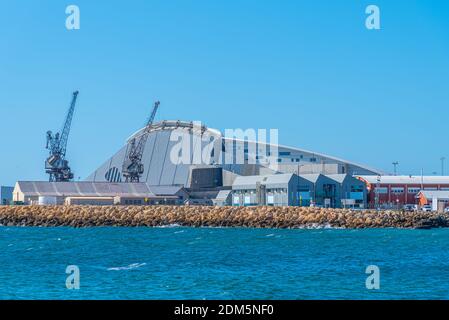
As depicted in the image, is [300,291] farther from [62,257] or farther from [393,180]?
[393,180]

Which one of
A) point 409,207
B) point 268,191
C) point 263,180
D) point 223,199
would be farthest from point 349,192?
point 223,199

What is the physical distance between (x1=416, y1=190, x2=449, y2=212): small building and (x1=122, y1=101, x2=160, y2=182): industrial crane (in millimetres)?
44443

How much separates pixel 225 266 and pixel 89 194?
78432mm

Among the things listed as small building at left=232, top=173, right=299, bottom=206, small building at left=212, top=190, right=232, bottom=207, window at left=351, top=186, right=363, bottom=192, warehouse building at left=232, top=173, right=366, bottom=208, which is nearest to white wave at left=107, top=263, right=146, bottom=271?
warehouse building at left=232, top=173, right=366, bottom=208

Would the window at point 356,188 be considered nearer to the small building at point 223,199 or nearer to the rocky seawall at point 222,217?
the small building at point 223,199

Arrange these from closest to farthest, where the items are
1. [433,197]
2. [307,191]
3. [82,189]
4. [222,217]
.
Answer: [222,217] → [307,191] → [433,197] → [82,189]

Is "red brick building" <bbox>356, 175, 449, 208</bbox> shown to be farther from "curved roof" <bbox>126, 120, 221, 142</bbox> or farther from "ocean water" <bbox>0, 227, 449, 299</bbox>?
"ocean water" <bbox>0, 227, 449, 299</bbox>

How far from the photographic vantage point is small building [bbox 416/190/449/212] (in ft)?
347

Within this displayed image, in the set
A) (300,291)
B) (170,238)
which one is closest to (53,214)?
(170,238)

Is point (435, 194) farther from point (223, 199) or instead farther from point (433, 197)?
point (223, 199)

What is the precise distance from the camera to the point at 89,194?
117 m

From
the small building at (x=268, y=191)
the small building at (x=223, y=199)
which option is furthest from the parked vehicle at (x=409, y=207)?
the small building at (x=223, y=199)

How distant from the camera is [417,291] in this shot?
3241cm
